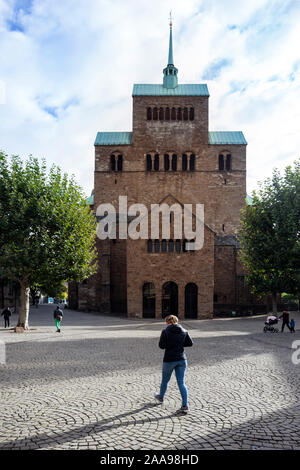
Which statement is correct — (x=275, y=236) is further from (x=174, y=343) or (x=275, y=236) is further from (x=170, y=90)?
(x=170, y=90)

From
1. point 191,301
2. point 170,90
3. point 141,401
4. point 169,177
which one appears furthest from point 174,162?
point 141,401

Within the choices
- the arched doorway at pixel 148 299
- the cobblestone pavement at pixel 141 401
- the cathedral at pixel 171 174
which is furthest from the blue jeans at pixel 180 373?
the cathedral at pixel 171 174

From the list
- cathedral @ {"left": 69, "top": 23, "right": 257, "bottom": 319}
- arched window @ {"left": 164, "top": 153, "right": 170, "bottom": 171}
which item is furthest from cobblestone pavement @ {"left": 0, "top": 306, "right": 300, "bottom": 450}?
arched window @ {"left": 164, "top": 153, "right": 170, "bottom": 171}

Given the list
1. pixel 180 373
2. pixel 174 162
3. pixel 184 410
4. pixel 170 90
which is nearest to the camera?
pixel 184 410

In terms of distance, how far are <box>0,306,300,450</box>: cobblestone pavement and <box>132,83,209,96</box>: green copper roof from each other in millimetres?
38200

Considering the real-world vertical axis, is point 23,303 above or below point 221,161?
below

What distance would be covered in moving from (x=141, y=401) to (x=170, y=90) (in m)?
44.7

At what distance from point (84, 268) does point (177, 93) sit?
3105 centimetres

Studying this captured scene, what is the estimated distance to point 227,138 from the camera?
46906mm

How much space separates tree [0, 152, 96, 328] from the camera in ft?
69.3

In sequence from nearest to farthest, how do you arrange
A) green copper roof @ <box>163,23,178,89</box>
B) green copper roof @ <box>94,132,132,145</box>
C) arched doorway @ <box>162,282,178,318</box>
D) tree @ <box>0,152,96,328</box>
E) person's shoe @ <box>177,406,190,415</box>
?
1. person's shoe @ <box>177,406,190,415</box>
2. tree @ <box>0,152,96,328</box>
3. arched doorway @ <box>162,282,178,318</box>
4. green copper roof @ <box>94,132,132,145</box>
5. green copper roof @ <box>163,23,178,89</box>
